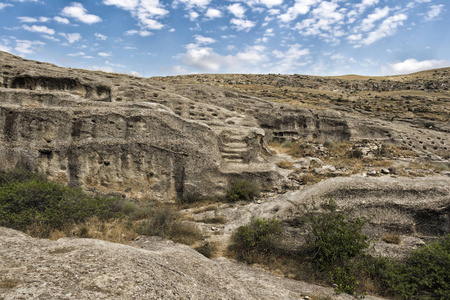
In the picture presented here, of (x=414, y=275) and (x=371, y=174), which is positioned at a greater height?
(x=371, y=174)

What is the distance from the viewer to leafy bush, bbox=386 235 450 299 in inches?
160

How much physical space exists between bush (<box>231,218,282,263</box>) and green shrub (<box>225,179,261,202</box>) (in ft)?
10.5

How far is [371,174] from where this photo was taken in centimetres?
961

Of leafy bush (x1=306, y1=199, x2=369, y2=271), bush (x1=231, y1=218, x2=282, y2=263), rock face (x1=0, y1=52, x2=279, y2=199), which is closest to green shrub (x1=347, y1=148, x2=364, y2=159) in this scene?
rock face (x1=0, y1=52, x2=279, y2=199)

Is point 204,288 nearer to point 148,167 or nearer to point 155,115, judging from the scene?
point 148,167

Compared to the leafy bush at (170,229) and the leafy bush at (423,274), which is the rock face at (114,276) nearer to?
the leafy bush at (423,274)

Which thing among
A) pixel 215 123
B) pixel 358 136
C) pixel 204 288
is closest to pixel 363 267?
pixel 204 288

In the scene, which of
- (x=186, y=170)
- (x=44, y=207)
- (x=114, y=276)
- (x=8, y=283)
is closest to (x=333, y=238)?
(x=114, y=276)

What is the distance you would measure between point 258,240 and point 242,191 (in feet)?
11.5

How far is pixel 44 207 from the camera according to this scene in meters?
5.49

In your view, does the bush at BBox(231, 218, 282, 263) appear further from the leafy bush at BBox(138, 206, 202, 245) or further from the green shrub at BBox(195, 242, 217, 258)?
the leafy bush at BBox(138, 206, 202, 245)

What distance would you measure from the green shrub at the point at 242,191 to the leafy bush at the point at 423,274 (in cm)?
499

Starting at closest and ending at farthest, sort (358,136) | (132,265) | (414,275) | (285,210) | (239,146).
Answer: (132,265) < (414,275) < (285,210) < (239,146) < (358,136)

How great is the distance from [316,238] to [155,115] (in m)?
7.17
